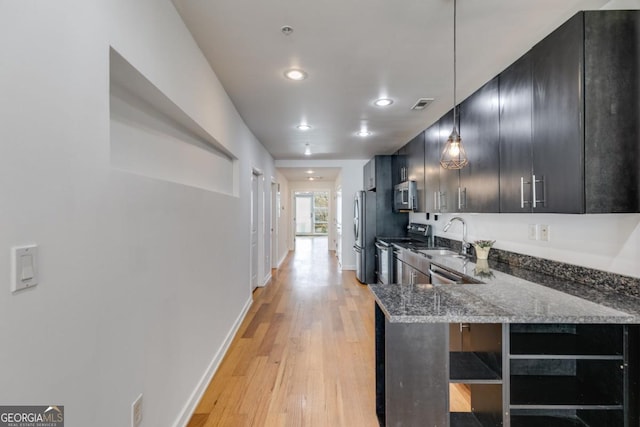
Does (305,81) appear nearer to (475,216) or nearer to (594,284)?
(475,216)

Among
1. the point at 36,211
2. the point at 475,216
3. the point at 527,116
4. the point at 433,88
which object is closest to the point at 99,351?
the point at 36,211

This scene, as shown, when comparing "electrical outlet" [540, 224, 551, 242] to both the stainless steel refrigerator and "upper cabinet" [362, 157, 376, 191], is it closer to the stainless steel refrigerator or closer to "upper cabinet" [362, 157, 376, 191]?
the stainless steel refrigerator

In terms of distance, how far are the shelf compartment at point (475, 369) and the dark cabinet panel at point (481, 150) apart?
123 cm

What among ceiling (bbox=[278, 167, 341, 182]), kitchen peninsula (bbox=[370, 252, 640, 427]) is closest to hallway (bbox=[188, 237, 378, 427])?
kitchen peninsula (bbox=[370, 252, 640, 427])

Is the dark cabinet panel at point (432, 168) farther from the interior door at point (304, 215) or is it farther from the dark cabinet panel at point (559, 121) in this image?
the interior door at point (304, 215)

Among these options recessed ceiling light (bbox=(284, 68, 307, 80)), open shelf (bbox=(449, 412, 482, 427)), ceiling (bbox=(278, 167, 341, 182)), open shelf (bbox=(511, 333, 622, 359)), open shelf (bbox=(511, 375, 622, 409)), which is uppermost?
recessed ceiling light (bbox=(284, 68, 307, 80))

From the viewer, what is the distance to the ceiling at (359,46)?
177 centimetres

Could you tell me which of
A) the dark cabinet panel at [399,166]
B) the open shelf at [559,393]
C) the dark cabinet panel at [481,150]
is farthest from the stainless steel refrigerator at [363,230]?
the open shelf at [559,393]

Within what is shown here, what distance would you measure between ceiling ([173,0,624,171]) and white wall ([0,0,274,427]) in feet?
1.19

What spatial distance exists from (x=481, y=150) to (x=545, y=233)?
0.79m

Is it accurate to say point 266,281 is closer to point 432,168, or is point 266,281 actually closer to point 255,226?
point 255,226

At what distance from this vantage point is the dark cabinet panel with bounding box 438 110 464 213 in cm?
305

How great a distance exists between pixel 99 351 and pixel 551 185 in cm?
232

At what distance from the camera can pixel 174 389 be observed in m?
1.84
